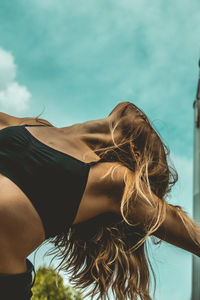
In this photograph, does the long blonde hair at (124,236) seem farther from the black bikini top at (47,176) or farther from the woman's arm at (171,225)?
the black bikini top at (47,176)

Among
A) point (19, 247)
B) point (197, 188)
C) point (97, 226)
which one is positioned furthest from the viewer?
point (197, 188)

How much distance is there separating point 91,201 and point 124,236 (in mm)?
662

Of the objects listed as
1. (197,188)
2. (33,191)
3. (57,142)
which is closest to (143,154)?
(57,142)

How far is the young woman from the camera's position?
2082mm

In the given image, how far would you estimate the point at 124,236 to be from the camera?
2809mm

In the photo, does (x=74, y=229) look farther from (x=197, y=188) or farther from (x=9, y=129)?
(x=197, y=188)

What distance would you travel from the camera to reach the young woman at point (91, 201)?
82.0 inches

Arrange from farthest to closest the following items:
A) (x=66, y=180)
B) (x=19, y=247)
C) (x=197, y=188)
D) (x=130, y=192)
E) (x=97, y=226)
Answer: (x=197, y=188), (x=97, y=226), (x=130, y=192), (x=66, y=180), (x=19, y=247)

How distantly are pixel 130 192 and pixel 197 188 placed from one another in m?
13.3

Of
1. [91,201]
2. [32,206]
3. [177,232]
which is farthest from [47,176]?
[177,232]

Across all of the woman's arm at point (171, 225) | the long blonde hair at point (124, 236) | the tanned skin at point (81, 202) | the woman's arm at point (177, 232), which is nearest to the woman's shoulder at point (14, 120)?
the tanned skin at point (81, 202)

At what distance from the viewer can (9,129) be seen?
93.9 inches

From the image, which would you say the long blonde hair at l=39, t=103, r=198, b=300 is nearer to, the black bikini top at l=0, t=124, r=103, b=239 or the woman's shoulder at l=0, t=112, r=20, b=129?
the black bikini top at l=0, t=124, r=103, b=239

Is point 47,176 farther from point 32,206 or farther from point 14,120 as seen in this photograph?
point 14,120
